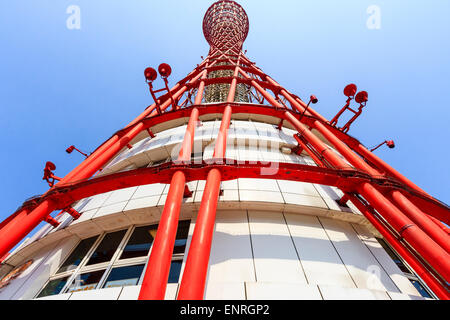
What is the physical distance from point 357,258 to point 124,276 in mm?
5222

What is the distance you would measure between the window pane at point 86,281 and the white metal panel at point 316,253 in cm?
453

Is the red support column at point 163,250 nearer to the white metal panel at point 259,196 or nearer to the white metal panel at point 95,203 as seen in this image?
the white metal panel at point 259,196

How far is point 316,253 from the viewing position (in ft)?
15.9

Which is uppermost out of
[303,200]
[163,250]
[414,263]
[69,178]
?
[69,178]

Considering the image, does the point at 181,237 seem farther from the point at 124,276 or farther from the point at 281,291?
the point at 281,291

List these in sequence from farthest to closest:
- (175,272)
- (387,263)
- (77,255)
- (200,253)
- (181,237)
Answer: (77,255), (181,237), (387,263), (175,272), (200,253)

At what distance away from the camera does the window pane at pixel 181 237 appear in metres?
5.04

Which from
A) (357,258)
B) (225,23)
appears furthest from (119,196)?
(225,23)

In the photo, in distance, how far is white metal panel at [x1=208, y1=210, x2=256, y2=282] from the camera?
427 centimetres

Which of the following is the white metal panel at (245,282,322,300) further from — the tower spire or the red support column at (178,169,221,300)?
the tower spire

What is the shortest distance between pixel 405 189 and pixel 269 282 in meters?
3.79
